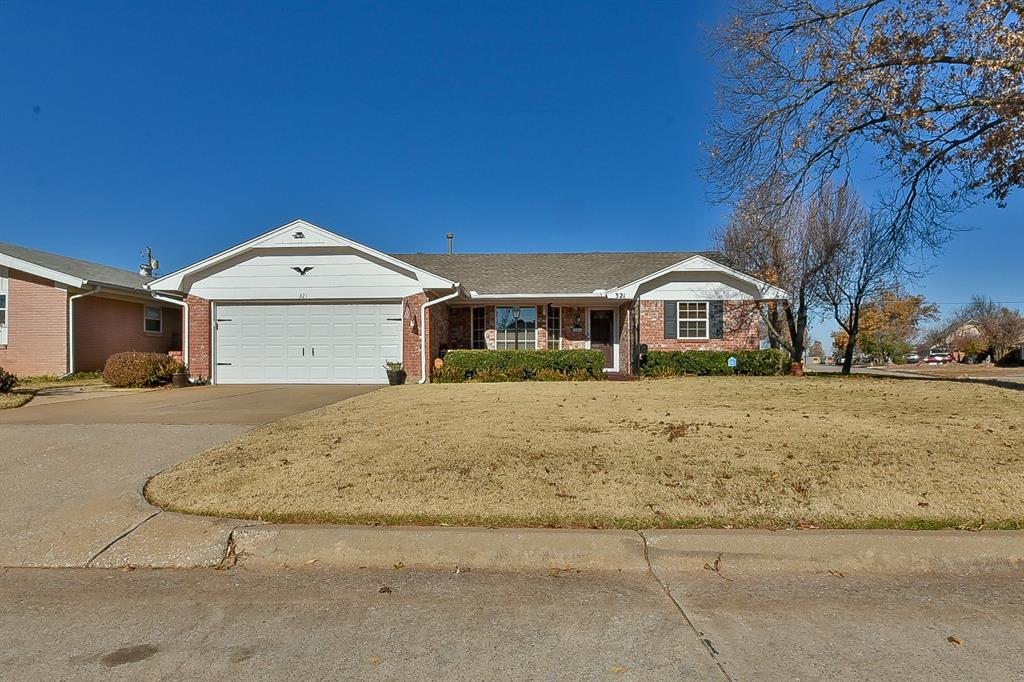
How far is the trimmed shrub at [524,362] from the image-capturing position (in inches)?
600

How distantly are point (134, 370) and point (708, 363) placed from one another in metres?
15.6

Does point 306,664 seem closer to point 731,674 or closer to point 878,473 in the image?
point 731,674

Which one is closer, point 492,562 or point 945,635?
point 945,635

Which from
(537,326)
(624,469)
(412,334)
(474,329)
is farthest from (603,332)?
(624,469)

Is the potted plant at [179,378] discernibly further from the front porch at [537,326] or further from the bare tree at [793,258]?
the bare tree at [793,258]

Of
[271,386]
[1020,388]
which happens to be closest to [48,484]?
[271,386]

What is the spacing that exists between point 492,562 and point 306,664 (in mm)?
1308

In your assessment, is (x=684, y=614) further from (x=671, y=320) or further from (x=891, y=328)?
(x=891, y=328)

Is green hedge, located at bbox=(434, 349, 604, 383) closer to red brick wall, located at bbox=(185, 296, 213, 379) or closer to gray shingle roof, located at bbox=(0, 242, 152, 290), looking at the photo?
red brick wall, located at bbox=(185, 296, 213, 379)

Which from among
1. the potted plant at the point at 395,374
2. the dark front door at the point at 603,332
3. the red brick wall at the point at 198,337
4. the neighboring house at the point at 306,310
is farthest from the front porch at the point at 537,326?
the red brick wall at the point at 198,337

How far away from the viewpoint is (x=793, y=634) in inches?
110

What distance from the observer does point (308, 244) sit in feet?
49.2

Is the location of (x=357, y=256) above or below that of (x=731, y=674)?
above

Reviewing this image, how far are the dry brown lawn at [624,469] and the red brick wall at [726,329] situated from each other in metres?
9.54
